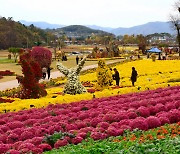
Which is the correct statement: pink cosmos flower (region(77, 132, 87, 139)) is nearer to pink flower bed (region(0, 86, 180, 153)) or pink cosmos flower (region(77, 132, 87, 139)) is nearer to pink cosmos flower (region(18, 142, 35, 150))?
pink flower bed (region(0, 86, 180, 153))

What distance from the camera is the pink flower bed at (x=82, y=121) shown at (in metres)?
12.5

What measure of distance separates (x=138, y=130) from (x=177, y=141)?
9.89ft

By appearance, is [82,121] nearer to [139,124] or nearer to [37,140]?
[139,124]

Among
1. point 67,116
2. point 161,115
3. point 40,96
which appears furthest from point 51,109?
point 40,96

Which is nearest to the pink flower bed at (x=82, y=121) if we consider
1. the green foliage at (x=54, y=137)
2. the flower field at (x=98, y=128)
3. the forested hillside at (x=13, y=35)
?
the flower field at (x=98, y=128)

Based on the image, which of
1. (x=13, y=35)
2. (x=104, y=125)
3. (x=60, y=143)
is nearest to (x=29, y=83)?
(x=104, y=125)

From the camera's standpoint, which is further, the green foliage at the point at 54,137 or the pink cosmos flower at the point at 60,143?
the green foliage at the point at 54,137

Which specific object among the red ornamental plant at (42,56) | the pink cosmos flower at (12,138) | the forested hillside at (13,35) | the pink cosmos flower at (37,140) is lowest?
the pink cosmos flower at (12,138)

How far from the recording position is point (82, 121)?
585 inches

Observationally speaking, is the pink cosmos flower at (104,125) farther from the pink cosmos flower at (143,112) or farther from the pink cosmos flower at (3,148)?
the pink cosmos flower at (3,148)

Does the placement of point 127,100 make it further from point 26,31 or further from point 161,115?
point 26,31

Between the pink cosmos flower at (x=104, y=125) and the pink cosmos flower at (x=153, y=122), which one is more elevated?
the pink cosmos flower at (x=153, y=122)

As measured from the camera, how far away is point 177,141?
375 inches

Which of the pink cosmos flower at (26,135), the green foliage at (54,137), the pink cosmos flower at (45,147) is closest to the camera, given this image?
the pink cosmos flower at (45,147)
